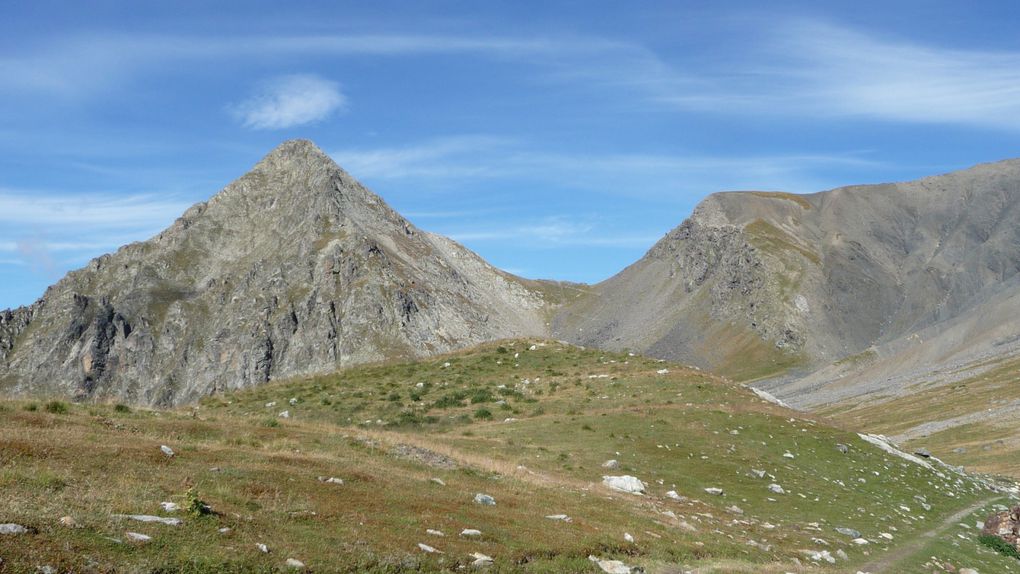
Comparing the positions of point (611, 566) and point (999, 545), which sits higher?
point (611, 566)

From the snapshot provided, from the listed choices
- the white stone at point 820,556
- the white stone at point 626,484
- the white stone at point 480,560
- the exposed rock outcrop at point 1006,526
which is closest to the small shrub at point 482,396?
the white stone at point 626,484

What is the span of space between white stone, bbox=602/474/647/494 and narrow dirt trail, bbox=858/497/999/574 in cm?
813

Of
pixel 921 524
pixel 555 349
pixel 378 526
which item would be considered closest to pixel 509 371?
pixel 555 349

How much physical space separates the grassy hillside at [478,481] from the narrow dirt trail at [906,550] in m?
0.23

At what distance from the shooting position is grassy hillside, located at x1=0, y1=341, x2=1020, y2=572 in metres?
13.6

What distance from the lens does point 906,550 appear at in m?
27.2

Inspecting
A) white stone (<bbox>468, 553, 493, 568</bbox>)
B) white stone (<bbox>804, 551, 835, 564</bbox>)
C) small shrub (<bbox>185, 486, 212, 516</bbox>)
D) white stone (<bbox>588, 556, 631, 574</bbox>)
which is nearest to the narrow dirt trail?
white stone (<bbox>804, 551, 835, 564</bbox>)

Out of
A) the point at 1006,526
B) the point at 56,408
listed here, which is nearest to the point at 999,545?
the point at 1006,526

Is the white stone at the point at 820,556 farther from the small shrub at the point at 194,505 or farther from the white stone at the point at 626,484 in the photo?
the small shrub at the point at 194,505

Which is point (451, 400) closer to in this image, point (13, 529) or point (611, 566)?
point (611, 566)

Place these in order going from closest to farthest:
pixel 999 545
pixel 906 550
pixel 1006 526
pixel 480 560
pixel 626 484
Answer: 1. pixel 480 560
2. pixel 906 550
3. pixel 626 484
4. pixel 999 545
5. pixel 1006 526

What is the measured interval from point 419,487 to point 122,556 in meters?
10.2

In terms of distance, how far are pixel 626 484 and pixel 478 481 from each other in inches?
288

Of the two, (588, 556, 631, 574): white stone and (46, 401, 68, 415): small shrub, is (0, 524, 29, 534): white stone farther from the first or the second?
(46, 401, 68, 415): small shrub
